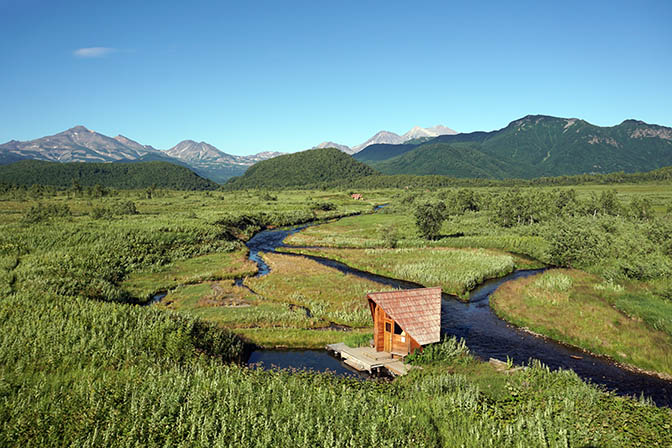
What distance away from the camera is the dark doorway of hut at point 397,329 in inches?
973

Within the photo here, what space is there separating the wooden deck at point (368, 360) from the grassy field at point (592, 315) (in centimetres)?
1597

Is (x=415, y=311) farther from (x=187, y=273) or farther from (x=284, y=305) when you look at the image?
(x=187, y=273)

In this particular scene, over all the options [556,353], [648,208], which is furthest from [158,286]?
[648,208]

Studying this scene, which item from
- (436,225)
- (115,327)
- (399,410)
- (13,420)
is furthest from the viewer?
(436,225)

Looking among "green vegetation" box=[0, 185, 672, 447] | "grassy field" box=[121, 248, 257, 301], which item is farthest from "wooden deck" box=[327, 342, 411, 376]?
"grassy field" box=[121, 248, 257, 301]

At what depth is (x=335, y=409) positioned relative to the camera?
1573 cm

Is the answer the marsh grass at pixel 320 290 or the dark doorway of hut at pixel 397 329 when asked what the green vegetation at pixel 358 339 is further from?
the marsh grass at pixel 320 290

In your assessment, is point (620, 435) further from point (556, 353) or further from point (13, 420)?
point (13, 420)

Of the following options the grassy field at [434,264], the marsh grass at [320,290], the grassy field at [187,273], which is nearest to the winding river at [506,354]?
the grassy field at [434,264]

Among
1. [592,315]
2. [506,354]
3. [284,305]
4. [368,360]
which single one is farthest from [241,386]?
[592,315]

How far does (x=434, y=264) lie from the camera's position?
53.7 m

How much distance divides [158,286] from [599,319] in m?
48.4

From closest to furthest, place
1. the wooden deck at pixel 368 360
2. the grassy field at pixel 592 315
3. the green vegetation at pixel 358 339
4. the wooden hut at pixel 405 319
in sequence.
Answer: the wooden deck at pixel 368 360 → the wooden hut at pixel 405 319 → the grassy field at pixel 592 315 → the green vegetation at pixel 358 339

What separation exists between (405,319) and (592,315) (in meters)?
20.6
